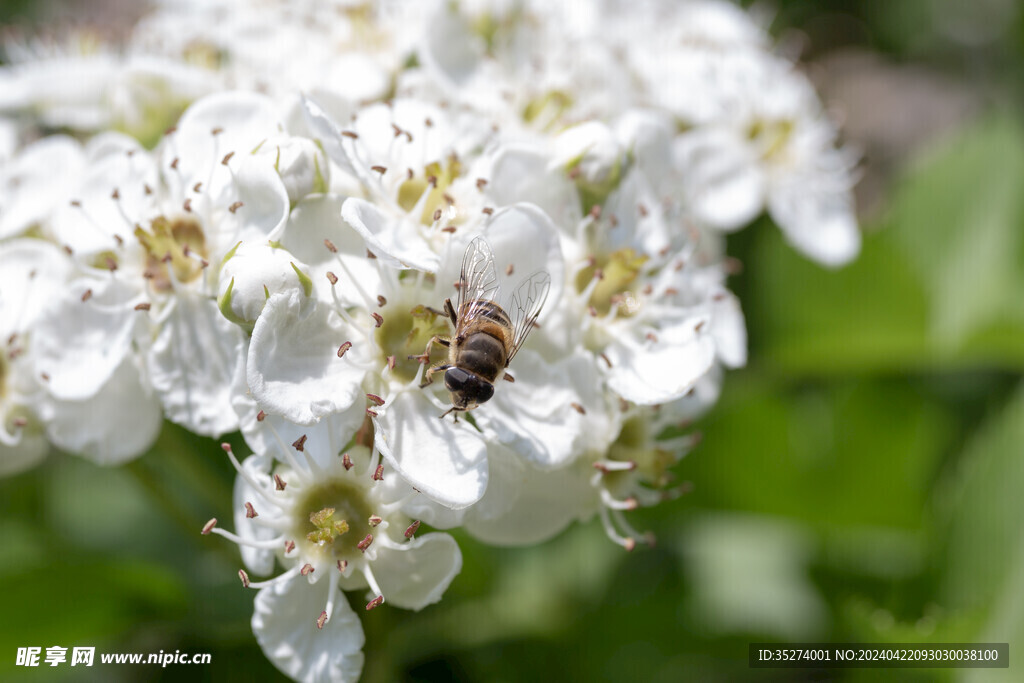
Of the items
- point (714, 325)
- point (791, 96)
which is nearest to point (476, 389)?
point (714, 325)

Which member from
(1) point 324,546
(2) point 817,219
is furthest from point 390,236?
(2) point 817,219

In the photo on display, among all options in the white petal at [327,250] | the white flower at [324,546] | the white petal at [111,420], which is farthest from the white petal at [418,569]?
the white petal at [111,420]

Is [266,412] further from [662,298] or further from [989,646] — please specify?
[989,646]

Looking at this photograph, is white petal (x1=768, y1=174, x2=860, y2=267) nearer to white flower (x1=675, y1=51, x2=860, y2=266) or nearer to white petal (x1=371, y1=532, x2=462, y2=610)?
white flower (x1=675, y1=51, x2=860, y2=266)

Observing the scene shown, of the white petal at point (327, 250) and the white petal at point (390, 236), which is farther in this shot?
the white petal at point (327, 250)

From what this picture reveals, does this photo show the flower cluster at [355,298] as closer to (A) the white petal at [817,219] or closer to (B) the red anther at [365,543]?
(B) the red anther at [365,543]
